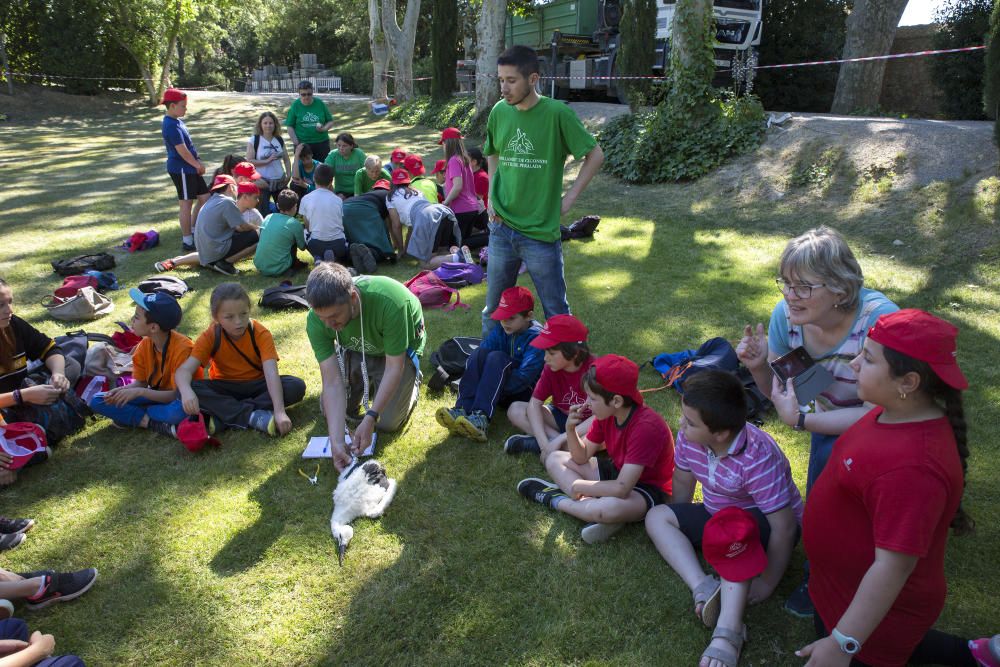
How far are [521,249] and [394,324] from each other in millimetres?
1099

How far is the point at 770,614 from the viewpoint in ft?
8.44

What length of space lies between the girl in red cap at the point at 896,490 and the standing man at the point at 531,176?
241 centimetres

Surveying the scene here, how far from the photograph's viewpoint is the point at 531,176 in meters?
Result: 4.10

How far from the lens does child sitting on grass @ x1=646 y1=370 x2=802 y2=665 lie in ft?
8.01

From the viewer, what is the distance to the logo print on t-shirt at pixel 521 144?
4.06m

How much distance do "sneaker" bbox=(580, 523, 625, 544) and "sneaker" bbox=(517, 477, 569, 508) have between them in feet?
0.93

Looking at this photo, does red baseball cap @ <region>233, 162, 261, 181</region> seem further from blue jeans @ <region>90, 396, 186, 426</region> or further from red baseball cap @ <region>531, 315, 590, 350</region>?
red baseball cap @ <region>531, 315, 590, 350</region>

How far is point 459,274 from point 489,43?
10351 mm

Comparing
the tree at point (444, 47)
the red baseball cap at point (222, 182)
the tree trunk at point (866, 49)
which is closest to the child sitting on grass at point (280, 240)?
the red baseball cap at point (222, 182)

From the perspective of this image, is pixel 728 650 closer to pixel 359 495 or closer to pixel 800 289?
pixel 800 289

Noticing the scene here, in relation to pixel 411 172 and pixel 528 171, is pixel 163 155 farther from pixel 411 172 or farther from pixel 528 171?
pixel 528 171

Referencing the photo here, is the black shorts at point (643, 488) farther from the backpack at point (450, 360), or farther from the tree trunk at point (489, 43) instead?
the tree trunk at point (489, 43)

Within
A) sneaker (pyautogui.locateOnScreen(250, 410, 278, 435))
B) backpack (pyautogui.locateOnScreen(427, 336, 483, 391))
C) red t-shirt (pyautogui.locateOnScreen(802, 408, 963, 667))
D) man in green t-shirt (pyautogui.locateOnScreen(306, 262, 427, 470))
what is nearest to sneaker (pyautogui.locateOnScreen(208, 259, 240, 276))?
backpack (pyautogui.locateOnScreen(427, 336, 483, 391))

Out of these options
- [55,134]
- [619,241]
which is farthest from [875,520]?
[55,134]
